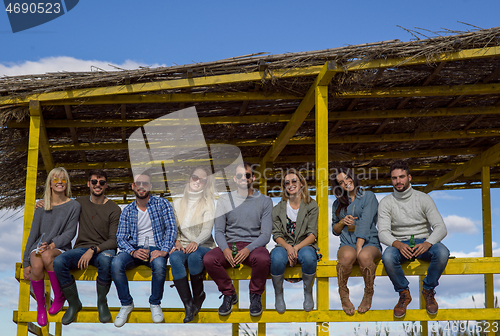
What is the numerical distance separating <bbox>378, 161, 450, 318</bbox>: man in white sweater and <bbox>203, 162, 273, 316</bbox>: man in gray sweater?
1206mm

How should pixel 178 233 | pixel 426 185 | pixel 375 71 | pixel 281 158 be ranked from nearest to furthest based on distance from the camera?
1. pixel 178 233
2. pixel 375 71
3. pixel 281 158
4. pixel 426 185

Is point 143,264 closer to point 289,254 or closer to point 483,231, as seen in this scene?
point 289,254

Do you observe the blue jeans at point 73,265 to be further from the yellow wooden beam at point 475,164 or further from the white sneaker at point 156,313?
the yellow wooden beam at point 475,164

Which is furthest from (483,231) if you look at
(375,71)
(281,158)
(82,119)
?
(82,119)

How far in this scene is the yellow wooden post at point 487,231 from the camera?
9266mm

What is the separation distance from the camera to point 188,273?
542 centimetres

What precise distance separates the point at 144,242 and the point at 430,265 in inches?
116

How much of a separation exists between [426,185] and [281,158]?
452 centimetres

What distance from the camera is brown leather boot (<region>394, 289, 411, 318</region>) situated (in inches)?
202

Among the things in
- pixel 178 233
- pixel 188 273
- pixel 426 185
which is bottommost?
pixel 188 273

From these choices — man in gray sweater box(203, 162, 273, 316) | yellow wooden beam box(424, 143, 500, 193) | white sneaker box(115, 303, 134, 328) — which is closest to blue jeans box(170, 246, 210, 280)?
man in gray sweater box(203, 162, 273, 316)

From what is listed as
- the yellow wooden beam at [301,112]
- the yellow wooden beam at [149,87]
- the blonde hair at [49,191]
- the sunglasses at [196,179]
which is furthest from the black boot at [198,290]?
the yellow wooden beam at [301,112]

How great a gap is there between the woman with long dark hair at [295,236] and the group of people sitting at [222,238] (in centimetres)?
1

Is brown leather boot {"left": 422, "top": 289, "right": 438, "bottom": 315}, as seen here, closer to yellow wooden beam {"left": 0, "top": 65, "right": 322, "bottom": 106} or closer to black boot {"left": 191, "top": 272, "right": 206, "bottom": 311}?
black boot {"left": 191, "top": 272, "right": 206, "bottom": 311}
